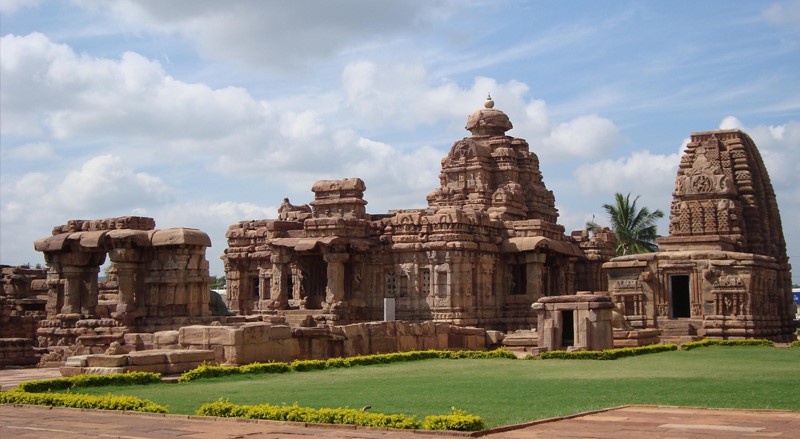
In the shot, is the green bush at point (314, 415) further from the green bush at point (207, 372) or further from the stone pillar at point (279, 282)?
the stone pillar at point (279, 282)

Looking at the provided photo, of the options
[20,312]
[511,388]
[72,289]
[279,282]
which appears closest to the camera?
[511,388]

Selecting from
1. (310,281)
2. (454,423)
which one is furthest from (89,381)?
(310,281)

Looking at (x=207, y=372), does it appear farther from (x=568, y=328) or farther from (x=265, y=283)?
(x=265, y=283)

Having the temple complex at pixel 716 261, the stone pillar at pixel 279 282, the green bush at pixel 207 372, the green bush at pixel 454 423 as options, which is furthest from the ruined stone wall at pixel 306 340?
the stone pillar at pixel 279 282

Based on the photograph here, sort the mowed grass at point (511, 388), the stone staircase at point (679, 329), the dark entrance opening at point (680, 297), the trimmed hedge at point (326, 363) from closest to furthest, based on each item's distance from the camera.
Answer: the mowed grass at point (511, 388)
the trimmed hedge at point (326, 363)
the stone staircase at point (679, 329)
the dark entrance opening at point (680, 297)

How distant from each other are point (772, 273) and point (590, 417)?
1037 inches

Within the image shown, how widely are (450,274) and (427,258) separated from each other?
1215mm

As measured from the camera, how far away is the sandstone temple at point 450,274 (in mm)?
26078

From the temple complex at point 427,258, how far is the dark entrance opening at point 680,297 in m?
4.64

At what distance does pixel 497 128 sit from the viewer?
44.5 meters

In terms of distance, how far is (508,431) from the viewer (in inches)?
376

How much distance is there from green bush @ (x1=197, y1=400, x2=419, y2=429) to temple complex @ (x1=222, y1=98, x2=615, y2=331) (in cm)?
2095

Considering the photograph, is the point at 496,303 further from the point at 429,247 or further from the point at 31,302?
the point at 31,302

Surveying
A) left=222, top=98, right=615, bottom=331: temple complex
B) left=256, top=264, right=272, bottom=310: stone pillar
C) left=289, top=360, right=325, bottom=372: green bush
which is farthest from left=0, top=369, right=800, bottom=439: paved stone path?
left=256, top=264, right=272, bottom=310: stone pillar
